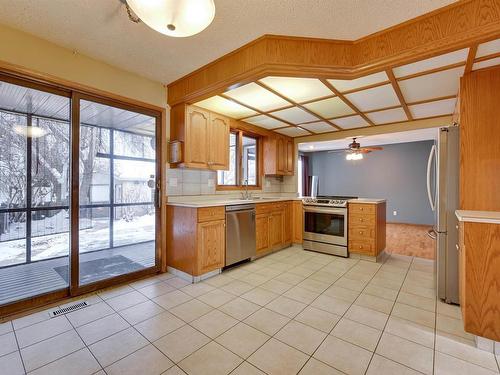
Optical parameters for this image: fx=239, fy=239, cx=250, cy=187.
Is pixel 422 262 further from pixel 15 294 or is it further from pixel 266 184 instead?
pixel 15 294

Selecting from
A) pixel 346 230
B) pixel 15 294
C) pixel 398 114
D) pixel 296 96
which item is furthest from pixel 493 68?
pixel 15 294

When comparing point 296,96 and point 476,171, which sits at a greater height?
point 296,96

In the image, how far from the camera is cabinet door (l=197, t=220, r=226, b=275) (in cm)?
284

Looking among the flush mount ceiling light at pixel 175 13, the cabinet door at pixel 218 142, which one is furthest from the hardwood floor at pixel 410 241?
the flush mount ceiling light at pixel 175 13

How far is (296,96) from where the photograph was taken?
114 inches

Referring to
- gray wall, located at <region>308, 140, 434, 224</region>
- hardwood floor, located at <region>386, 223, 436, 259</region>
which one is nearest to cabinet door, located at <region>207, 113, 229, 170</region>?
hardwood floor, located at <region>386, 223, 436, 259</region>

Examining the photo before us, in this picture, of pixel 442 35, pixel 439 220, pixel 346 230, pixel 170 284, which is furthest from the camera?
pixel 346 230

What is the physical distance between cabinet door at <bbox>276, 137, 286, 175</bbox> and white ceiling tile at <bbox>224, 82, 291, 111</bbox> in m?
1.46

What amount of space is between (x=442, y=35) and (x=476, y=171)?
130 cm

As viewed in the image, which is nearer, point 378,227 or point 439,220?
point 439,220

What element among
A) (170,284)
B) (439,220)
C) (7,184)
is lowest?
(170,284)

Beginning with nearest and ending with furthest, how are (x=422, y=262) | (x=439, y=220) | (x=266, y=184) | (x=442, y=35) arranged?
(x=442, y=35) → (x=439, y=220) → (x=422, y=262) → (x=266, y=184)

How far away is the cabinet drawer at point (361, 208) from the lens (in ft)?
11.9

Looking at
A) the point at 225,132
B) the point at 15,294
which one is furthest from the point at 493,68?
the point at 15,294
